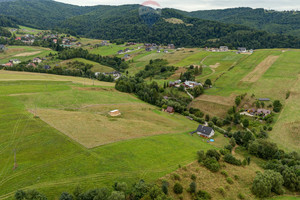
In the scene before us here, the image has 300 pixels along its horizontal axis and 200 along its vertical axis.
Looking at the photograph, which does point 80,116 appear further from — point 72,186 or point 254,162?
point 254,162

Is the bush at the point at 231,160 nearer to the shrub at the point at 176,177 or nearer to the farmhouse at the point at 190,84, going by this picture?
the shrub at the point at 176,177

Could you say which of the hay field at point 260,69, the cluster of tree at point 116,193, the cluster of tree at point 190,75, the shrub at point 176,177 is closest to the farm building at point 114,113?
the shrub at point 176,177

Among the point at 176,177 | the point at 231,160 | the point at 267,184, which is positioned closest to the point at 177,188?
the point at 176,177

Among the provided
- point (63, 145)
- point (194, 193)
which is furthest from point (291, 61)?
point (63, 145)

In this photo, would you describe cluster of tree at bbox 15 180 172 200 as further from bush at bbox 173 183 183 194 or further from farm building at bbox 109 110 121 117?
farm building at bbox 109 110 121 117

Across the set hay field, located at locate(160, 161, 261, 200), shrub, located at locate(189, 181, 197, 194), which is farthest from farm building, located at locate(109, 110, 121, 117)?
shrub, located at locate(189, 181, 197, 194)

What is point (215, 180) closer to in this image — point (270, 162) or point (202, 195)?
point (202, 195)
